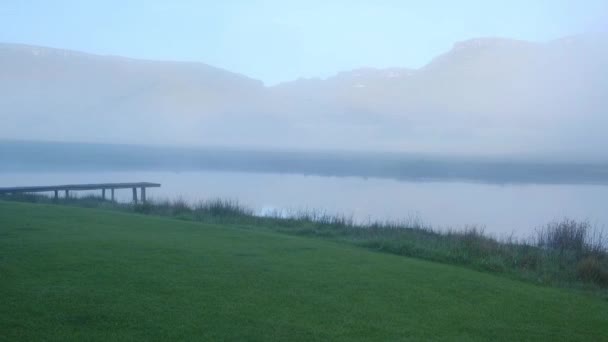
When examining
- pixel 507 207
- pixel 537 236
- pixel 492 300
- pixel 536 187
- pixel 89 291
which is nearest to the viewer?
pixel 89 291

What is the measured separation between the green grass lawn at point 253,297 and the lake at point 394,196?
31.1 feet

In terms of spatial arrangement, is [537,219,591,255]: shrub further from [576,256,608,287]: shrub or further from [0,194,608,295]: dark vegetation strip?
[576,256,608,287]: shrub

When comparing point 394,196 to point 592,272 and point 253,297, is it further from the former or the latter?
point 253,297

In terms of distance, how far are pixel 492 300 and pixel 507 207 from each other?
1822cm

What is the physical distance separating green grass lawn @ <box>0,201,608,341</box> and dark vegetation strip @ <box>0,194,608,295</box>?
897 mm

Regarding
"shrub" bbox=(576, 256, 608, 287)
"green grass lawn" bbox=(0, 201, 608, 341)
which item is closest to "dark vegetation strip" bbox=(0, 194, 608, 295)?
"shrub" bbox=(576, 256, 608, 287)

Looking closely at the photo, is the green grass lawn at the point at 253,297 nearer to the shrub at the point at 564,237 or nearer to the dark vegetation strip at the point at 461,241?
the dark vegetation strip at the point at 461,241

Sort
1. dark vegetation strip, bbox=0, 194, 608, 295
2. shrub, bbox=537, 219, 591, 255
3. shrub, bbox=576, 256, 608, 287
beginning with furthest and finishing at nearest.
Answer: shrub, bbox=537, 219, 591, 255, dark vegetation strip, bbox=0, 194, 608, 295, shrub, bbox=576, 256, 608, 287

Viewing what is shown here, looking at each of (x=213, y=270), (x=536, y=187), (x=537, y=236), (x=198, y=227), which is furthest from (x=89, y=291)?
(x=536, y=187)

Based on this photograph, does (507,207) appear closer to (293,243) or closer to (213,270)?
(293,243)

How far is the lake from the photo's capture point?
19.6m

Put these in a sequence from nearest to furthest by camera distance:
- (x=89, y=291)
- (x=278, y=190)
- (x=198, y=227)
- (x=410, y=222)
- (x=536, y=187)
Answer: (x=89, y=291)
(x=198, y=227)
(x=410, y=222)
(x=278, y=190)
(x=536, y=187)

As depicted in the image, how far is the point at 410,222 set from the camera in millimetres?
14070

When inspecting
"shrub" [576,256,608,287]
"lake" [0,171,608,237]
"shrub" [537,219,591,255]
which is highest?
"lake" [0,171,608,237]
